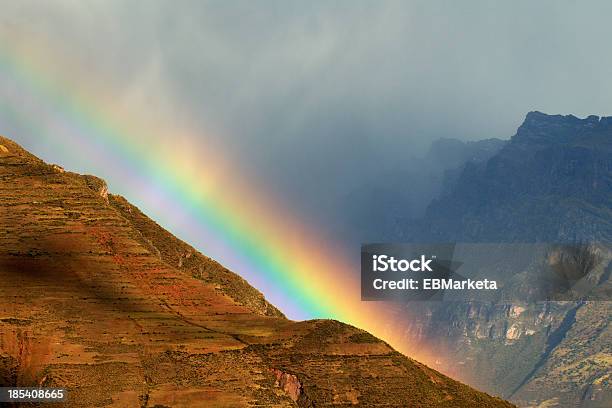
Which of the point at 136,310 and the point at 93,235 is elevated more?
the point at 93,235

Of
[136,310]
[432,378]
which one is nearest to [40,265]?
[136,310]

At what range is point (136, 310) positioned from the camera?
176 metres

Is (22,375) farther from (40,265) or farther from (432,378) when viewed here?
(432,378)

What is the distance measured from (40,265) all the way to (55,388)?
44644 mm

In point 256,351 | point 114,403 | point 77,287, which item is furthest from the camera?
point 77,287

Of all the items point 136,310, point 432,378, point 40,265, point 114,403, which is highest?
point 40,265

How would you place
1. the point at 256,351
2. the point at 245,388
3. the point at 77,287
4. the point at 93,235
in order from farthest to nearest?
the point at 93,235 → the point at 77,287 → the point at 256,351 → the point at 245,388

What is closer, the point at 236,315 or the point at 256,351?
the point at 256,351

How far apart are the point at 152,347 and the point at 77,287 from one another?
27.9 meters

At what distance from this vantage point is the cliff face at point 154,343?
500 ft

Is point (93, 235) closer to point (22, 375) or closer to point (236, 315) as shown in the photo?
point (236, 315)

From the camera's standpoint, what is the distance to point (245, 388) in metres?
156

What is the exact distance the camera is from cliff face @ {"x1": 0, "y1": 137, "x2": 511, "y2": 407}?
152m

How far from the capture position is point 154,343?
164375mm
